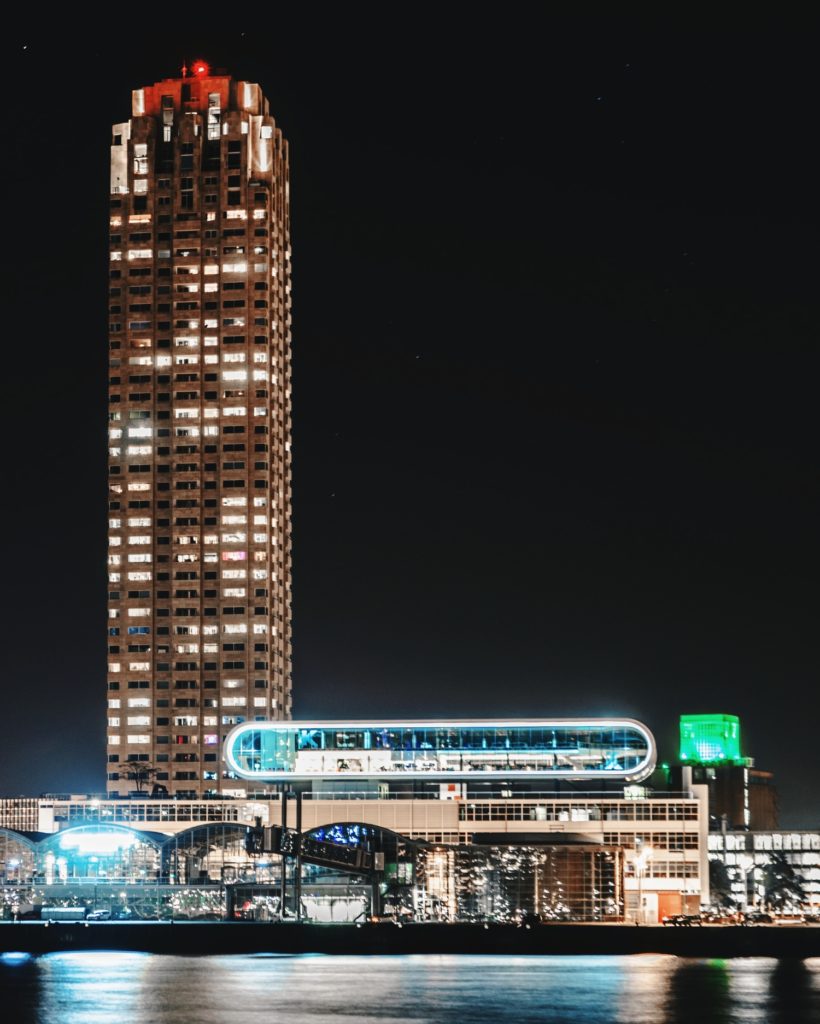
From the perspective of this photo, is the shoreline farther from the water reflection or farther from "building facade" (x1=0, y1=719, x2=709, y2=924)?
the water reflection

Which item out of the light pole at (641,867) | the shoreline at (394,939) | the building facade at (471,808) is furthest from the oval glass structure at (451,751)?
the shoreline at (394,939)

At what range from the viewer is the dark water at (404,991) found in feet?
315

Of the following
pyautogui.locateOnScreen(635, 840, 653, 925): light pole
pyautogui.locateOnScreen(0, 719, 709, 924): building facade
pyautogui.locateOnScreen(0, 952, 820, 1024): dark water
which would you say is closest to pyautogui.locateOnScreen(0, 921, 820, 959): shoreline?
pyautogui.locateOnScreen(0, 952, 820, 1024): dark water

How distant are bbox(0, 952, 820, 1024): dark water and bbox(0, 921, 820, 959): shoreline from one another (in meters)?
8.72

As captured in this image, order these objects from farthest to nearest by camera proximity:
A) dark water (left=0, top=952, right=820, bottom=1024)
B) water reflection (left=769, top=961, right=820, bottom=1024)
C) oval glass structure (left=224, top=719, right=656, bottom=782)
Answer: oval glass structure (left=224, top=719, right=656, bottom=782) < water reflection (left=769, top=961, right=820, bottom=1024) < dark water (left=0, top=952, right=820, bottom=1024)

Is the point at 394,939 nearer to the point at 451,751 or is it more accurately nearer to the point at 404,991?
the point at 451,751

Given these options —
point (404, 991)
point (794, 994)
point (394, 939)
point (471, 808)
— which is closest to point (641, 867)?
point (471, 808)

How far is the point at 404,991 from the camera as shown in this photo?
104625 millimetres

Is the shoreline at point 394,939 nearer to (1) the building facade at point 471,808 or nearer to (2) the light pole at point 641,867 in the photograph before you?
(1) the building facade at point 471,808

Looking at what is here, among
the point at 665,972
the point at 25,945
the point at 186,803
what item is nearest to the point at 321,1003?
the point at 665,972

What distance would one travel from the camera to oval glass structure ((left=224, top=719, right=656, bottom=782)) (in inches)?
6614

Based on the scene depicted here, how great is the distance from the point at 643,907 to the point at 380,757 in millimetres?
26076

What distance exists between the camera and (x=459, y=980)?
11319 centimetres

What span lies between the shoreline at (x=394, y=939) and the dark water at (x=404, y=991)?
872 centimetres
